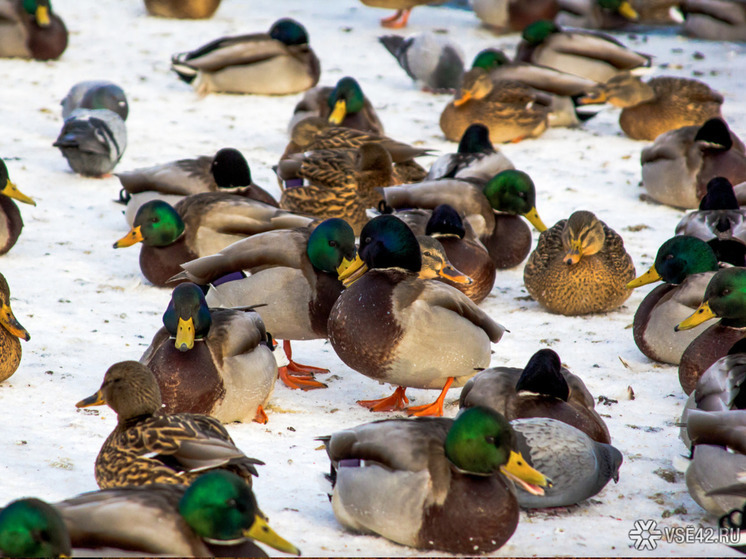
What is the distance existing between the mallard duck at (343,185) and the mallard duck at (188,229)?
36.4 inches

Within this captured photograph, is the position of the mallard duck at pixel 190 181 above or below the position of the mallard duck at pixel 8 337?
below

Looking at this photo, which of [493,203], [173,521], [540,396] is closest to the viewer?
[173,521]

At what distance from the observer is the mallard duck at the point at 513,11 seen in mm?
12289

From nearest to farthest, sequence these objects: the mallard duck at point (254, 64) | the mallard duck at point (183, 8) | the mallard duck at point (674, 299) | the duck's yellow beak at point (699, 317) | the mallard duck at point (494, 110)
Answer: the duck's yellow beak at point (699, 317) → the mallard duck at point (674, 299) → the mallard duck at point (494, 110) → the mallard duck at point (254, 64) → the mallard duck at point (183, 8)

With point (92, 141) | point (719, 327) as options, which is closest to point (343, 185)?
point (92, 141)

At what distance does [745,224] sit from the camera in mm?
6211

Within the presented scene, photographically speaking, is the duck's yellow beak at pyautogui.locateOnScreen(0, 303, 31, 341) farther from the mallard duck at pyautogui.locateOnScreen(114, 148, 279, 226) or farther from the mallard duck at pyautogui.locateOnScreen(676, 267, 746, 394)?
the mallard duck at pyautogui.locateOnScreen(676, 267, 746, 394)

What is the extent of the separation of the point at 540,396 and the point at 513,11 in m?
9.07

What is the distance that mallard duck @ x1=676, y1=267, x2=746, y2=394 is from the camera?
480 cm

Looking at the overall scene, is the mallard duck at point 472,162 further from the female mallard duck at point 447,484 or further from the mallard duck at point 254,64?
the female mallard duck at point 447,484

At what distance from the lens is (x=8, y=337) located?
4.68 meters

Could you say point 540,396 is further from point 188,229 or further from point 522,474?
point 188,229

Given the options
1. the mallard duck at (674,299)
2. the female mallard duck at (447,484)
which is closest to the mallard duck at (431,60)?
the mallard duck at (674,299)

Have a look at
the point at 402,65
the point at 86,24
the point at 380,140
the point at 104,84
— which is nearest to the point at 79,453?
the point at 380,140
